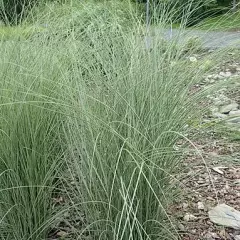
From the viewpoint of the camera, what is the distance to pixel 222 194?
1.81 meters

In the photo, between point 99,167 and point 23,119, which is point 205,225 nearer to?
point 99,167

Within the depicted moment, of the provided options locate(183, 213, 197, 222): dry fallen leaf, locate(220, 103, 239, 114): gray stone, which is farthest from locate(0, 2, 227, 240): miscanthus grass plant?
locate(220, 103, 239, 114): gray stone

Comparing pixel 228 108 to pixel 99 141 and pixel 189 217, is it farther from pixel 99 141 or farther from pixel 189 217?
pixel 99 141

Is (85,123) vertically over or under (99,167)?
over

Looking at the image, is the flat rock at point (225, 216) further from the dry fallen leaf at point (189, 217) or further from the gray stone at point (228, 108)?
the gray stone at point (228, 108)

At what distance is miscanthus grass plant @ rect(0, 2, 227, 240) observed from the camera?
1.27 m

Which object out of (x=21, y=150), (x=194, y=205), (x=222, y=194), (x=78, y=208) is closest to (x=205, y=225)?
(x=194, y=205)

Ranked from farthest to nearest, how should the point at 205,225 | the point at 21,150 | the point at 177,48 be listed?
1. the point at 177,48
2. the point at 205,225
3. the point at 21,150

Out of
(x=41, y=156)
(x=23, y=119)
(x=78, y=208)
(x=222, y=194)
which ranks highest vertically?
(x=23, y=119)

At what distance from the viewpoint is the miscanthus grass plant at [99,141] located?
1.27 metres

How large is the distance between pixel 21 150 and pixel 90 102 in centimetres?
30

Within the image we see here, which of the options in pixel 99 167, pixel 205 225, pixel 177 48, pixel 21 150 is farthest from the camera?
pixel 177 48

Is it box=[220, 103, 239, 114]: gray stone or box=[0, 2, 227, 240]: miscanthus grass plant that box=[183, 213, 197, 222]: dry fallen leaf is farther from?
box=[220, 103, 239, 114]: gray stone

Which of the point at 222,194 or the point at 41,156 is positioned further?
the point at 222,194
